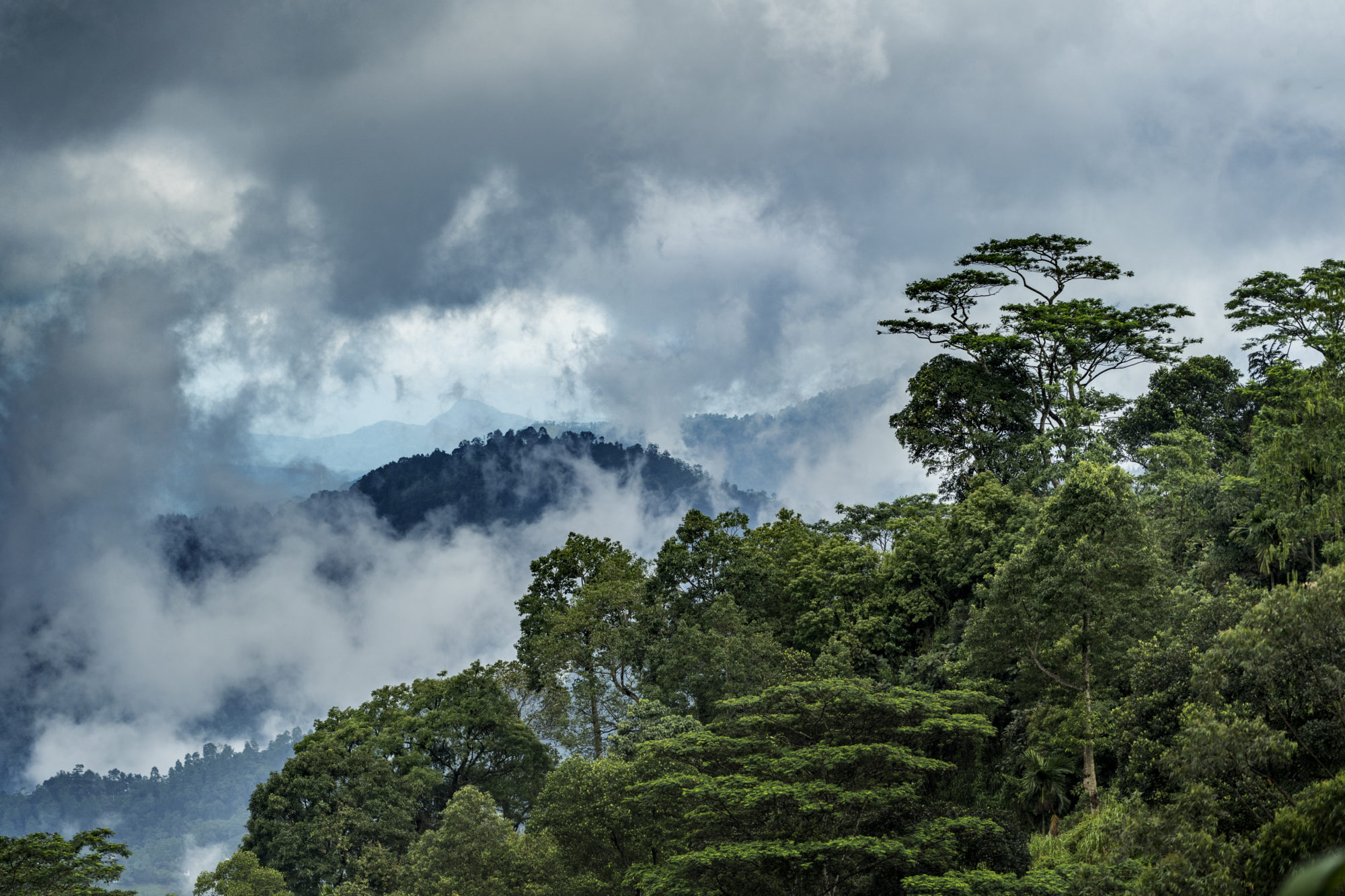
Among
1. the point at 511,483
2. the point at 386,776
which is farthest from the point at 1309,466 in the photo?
the point at 511,483

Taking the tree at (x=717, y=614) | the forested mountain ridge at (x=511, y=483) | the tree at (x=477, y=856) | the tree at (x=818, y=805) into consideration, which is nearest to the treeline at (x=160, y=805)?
the forested mountain ridge at (x=511, y=483)

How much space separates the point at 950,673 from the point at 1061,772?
14.9 feet

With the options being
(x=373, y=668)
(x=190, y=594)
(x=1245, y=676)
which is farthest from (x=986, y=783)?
(x=190, y=594)

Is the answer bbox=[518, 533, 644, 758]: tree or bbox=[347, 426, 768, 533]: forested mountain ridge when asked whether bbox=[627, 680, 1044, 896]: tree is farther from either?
bbox=[347, 426, 768, 533]: forested mountain ridge

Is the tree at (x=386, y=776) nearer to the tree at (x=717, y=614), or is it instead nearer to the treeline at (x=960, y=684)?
the treeline at (x=960, y=684)

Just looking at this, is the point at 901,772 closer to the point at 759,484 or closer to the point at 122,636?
the point at 759,484

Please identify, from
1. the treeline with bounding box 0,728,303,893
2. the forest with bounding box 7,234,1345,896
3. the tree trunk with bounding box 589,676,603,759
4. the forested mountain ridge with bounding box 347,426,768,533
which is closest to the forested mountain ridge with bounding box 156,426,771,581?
the forested mountain ridge with bounding box 347,426,768,533

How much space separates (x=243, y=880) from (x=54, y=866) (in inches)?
270

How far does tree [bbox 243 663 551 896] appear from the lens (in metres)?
39.8

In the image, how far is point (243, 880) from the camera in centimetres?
3572

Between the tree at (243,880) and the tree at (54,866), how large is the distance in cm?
416

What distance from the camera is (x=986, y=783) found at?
1085 inches

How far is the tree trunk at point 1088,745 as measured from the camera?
A: 22000mm

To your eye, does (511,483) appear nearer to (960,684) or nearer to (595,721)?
(595,721)
